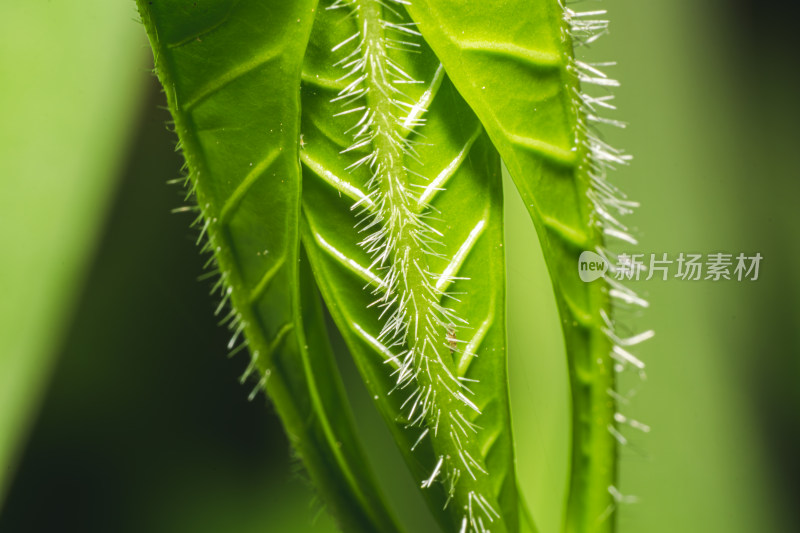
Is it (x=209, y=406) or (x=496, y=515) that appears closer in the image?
(x=496, y=515)

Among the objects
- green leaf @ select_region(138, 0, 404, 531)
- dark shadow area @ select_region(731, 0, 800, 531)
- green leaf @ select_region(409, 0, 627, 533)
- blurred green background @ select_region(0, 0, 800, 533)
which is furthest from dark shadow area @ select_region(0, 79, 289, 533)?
dark shadow area @ select_region(731, 0, 800, 531)

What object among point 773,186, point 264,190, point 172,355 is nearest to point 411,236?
point 264,190

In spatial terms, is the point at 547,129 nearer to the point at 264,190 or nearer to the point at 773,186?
the point at 264,190

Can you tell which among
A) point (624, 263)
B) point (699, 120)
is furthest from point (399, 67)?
point (699, 120)

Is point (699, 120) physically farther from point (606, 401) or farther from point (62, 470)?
point (62, 470)

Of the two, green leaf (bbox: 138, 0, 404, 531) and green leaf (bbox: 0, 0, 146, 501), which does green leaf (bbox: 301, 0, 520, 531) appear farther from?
green leaf (bbox: 0, 0, 146, 501)

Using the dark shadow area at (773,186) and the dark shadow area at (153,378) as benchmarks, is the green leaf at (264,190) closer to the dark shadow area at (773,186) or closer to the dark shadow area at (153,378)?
the dark shadow area at (153,378)
